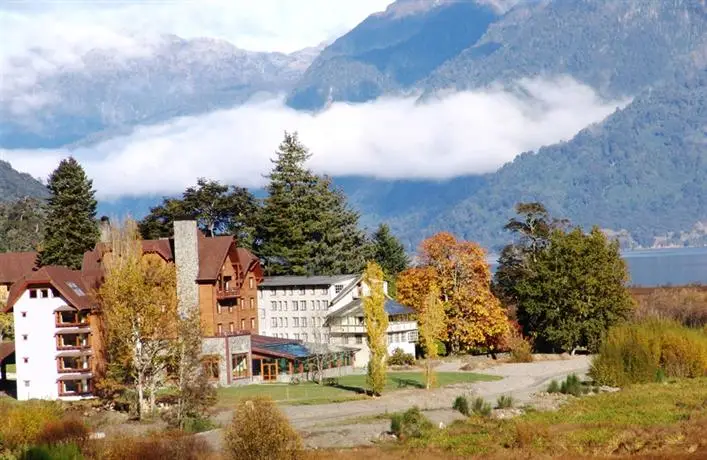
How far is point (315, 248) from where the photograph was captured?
Result: 376ft

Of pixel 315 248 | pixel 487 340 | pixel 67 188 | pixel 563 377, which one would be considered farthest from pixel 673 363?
pixel 67 188

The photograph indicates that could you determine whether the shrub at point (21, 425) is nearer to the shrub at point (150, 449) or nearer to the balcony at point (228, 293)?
the shrub at point (150, 449)

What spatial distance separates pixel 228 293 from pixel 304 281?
589 inches

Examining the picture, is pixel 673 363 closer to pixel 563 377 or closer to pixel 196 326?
pixel 563 377

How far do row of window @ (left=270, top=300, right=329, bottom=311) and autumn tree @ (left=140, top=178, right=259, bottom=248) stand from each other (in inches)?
522

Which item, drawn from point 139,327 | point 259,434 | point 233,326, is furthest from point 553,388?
point 259,434

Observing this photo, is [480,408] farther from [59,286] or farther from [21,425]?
[59,286]

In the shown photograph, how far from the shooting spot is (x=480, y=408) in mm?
62938

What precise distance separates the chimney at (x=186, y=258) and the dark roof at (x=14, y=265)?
33.7 meters

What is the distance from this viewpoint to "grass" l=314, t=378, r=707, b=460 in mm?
49344

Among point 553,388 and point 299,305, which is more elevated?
point 299,305

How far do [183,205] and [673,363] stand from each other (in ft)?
189

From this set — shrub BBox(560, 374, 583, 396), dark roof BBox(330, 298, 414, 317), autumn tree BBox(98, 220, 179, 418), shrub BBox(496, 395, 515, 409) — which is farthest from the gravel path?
dark roof BBox(330, 298, 414, 317)

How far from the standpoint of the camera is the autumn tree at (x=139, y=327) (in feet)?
215
